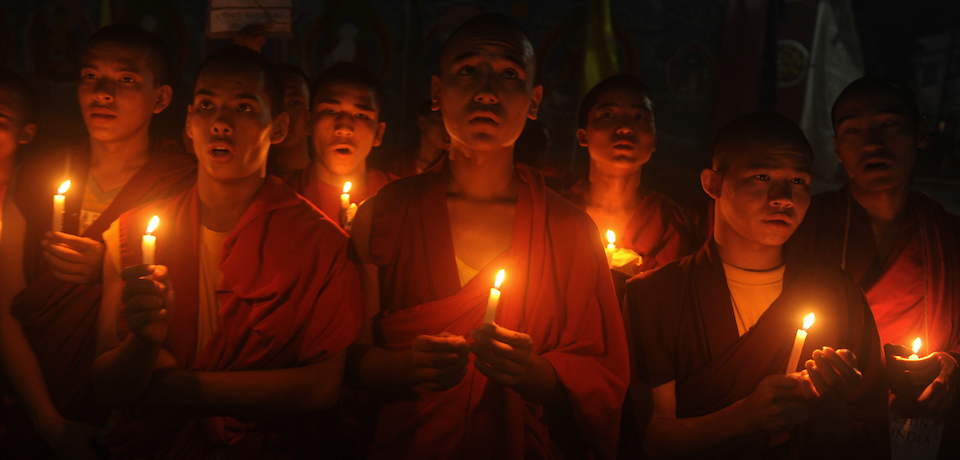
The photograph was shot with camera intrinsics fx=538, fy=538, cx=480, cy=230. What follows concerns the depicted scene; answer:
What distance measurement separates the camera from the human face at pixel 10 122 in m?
2.73

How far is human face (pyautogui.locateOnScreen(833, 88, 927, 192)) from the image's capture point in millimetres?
2549

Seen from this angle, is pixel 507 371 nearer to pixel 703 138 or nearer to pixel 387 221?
pixel 387 221

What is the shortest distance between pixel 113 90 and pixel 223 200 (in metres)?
0.97

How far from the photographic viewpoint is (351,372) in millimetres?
2023

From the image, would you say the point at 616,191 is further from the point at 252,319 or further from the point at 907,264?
the point at 252,319

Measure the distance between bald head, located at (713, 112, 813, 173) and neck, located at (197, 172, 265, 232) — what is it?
1.96m

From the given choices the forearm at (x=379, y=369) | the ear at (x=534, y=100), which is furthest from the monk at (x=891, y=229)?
the forearm at (x=379, y=369)

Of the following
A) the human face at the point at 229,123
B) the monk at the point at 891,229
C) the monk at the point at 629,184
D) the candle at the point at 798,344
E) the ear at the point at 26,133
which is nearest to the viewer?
the candle at the point at 798,344

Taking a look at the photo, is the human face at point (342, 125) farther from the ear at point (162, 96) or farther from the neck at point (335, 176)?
the ear at point (162, 96)

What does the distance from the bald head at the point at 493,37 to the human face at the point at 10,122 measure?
235 cm

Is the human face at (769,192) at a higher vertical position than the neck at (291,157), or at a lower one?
lower

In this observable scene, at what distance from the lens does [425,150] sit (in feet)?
14.9

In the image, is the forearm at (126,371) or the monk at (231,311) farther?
the monk at (231,311)

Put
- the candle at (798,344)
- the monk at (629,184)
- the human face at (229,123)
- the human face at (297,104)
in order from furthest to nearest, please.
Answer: the human face at (297,104)
the monk at (629,184)
the human face at (229,123)
the candle at (798,344)
